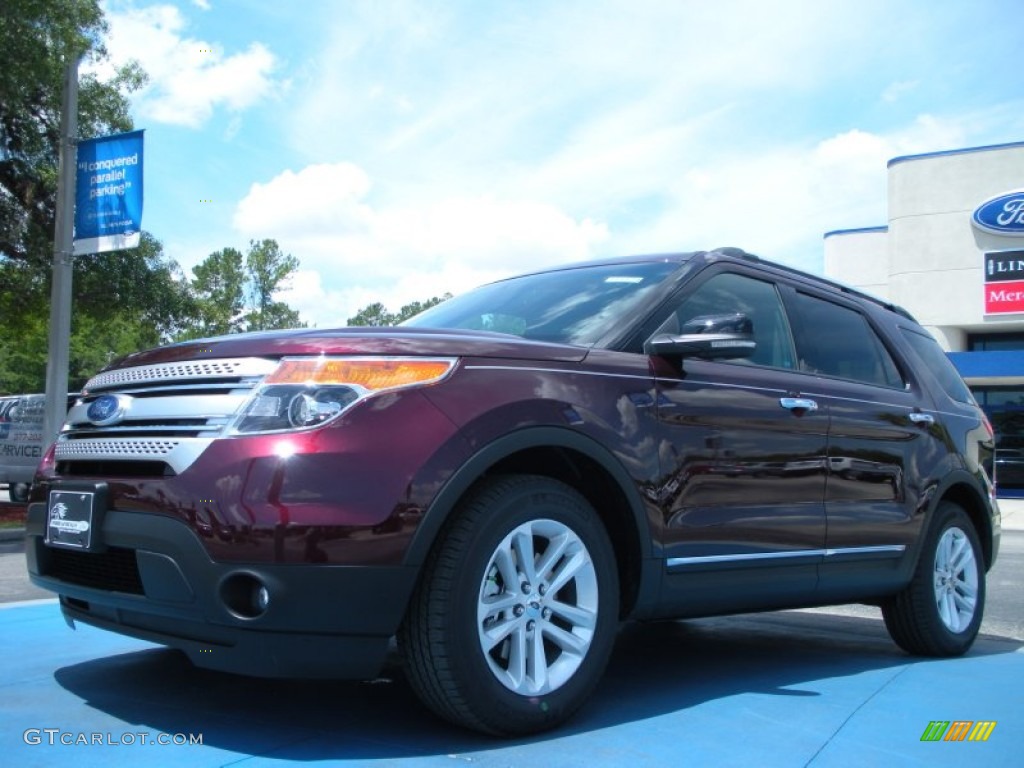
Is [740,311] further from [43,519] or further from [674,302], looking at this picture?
[43,519]

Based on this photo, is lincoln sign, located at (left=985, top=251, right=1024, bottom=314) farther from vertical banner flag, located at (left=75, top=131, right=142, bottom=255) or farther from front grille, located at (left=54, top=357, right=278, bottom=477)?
front grille, located at (left=54, top=357, right=278, bottom=477)

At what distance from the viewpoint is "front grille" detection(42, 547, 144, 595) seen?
3055mm

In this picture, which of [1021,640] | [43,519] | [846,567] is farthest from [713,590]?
[1021,640]

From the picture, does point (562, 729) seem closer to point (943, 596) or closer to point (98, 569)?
point (98, 569)

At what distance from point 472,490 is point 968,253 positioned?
2669 centimetres

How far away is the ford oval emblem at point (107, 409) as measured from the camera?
3281 millimetres

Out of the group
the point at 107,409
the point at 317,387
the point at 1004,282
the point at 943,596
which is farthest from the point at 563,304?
the point at 1004,282

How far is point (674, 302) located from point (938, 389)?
7.70 ft

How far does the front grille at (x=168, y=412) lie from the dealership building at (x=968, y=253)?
2498cm

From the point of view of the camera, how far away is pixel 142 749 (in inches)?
115

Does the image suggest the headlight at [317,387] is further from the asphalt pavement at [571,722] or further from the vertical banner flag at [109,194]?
the vertical banner flag at [109,194]

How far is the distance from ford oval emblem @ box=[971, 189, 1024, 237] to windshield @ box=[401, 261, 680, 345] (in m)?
24.9

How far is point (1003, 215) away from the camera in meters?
25.9

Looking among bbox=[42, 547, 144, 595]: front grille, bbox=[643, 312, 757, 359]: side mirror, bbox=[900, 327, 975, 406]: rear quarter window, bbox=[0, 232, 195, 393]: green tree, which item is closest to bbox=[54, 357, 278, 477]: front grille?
bbox=[42, 547, 144, 595]: front grille
